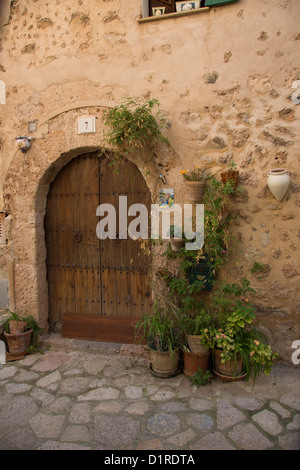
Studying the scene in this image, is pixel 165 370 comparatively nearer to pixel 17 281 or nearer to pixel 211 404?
pixel 211 404

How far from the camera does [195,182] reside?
9.39 feet

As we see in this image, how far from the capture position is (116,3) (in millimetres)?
3137

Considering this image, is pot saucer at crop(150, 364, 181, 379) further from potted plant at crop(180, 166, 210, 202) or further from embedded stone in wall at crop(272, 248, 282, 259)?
potted plant at crop(180, 166, 210, 202)

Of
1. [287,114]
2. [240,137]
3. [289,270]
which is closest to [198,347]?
[289,270]

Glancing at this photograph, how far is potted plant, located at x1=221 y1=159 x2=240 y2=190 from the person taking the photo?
9.31 feet

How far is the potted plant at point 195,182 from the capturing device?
288 centimetres

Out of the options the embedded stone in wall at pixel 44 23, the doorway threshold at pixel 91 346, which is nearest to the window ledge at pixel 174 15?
the embedded stone in wall at pixel 44 23

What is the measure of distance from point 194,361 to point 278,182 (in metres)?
1.63

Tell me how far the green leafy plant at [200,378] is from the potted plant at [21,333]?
1687 mm

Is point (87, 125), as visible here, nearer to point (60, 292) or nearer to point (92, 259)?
point (92, 259)

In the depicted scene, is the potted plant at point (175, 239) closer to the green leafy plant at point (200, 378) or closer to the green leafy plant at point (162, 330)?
the green leafy plant at point (162, 330)

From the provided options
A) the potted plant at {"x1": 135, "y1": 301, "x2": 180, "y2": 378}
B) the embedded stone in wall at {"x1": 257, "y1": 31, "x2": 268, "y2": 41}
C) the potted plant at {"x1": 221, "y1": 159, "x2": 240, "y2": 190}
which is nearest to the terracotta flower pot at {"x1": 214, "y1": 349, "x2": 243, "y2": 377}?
the potted plant at {"x1": 135, "y1": 301, "x2": 180, "y2": 378}

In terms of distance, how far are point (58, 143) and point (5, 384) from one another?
7.59 ft

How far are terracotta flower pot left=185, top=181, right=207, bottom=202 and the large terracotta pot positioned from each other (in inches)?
52.6
